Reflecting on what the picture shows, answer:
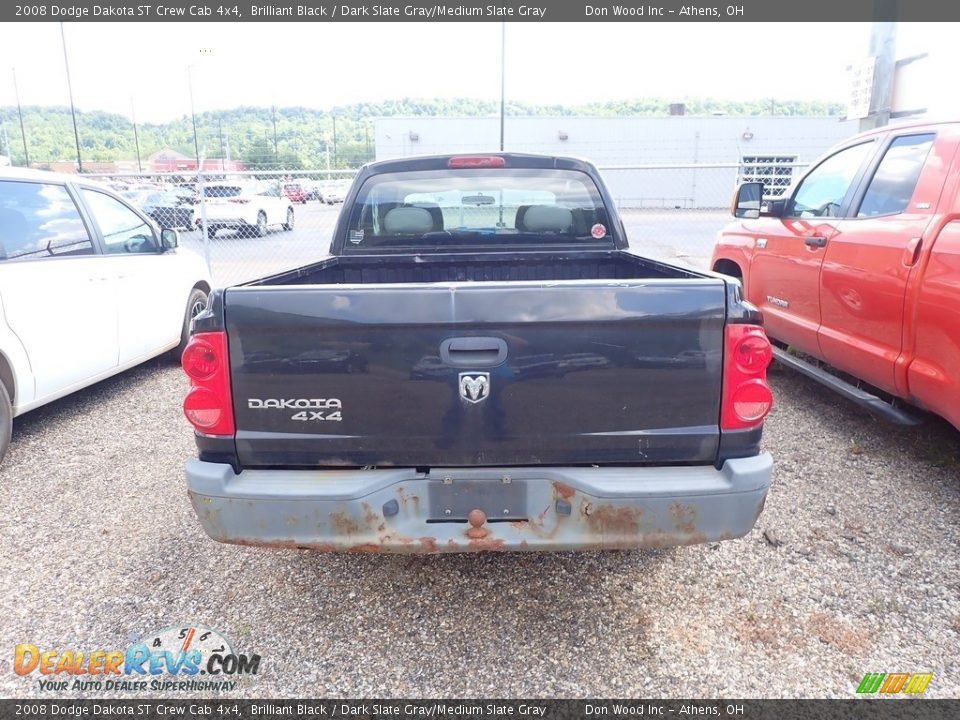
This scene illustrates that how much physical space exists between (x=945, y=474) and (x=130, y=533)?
4.61 m

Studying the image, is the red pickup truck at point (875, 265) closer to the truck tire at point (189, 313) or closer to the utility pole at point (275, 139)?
the truck tire at point (189, 313)

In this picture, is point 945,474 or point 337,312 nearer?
point 337,312

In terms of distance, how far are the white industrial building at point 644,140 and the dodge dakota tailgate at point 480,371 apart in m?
27.1

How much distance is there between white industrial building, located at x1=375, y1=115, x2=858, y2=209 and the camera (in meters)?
28.7

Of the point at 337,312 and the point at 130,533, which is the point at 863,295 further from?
the point at 130,533

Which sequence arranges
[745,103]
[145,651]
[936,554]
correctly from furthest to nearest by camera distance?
[745,103], [936,554], [145,651]

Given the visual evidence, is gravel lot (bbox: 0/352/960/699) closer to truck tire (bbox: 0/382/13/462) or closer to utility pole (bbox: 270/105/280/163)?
truck tire (bbox: 0/382/13/462)

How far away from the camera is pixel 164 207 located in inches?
528

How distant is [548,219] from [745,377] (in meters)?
2.02

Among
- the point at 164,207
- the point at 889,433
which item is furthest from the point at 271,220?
the point at 889,433

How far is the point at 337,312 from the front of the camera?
2166 millimetres

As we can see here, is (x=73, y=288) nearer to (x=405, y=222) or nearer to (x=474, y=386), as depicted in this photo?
(x=405, y=222)

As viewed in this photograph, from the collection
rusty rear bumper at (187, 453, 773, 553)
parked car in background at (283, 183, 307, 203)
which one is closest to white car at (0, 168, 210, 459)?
rusty rear bumper at (187, 453, 773, 553)
